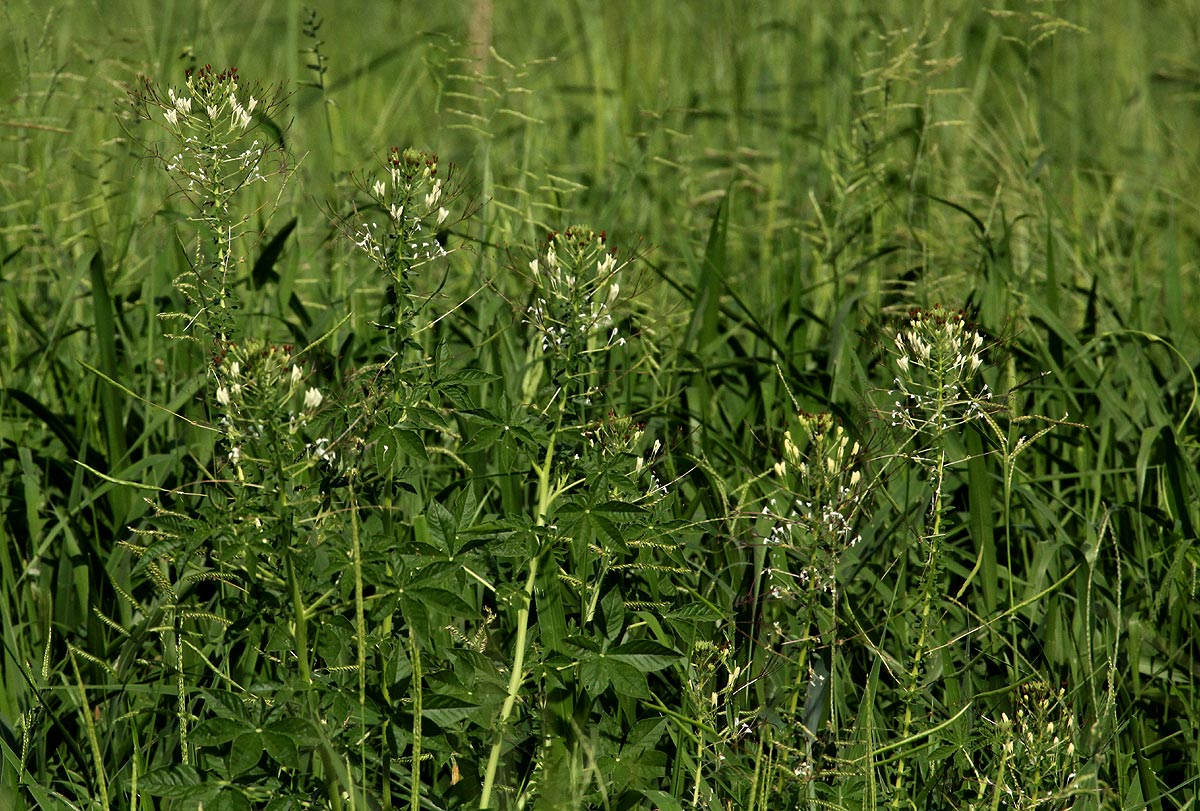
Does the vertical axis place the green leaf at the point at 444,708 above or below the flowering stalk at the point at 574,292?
below

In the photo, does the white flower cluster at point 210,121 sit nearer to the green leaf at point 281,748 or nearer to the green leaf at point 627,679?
the green leaf at point 281,748

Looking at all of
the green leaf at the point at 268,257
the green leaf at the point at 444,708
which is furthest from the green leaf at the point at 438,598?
the green leaf at the point at 268,257

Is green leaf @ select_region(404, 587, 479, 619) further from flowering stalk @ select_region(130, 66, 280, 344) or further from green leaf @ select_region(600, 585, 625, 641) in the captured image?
flowering stalk @ select_region(130, 66, 280, 344)

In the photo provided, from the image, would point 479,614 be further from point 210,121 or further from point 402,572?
point 210,121

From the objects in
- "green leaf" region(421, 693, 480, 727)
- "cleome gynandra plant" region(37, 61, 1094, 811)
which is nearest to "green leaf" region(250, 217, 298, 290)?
"cleome gynandra plant" region(37, 61, 1094, 811)

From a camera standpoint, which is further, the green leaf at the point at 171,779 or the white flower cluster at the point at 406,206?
the white flower cluster at the point at 406,206

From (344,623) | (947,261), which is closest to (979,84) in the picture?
(947,261)

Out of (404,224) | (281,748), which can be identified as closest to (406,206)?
(404,224)

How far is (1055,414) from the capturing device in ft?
9.66

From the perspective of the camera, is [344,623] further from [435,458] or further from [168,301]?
[168,301]

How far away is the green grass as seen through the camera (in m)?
1.84

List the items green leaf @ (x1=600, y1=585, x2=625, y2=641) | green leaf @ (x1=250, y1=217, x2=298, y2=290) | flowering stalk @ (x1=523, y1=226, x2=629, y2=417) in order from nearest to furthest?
flowering stalk @ (x1=523, y1=226, x2=629, y2=417) → green leaf @ (x1=600, y1=585, x2=625, y2=641) → green leaf @ (x1=250, y1=217, x2=298, y2=290)

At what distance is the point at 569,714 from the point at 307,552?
0.51 metres

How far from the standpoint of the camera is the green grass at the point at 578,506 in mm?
1844
